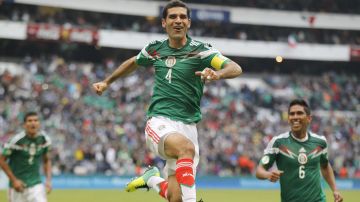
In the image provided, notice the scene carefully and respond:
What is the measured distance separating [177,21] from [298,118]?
2.04m

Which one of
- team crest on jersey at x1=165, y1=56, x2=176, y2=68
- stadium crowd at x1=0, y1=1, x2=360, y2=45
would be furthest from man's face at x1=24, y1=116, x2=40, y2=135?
stadium crowd at x1=0, y1=1, x2=360, y2=45

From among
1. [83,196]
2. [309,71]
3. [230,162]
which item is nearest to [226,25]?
[309,71]

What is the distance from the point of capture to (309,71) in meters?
42.7

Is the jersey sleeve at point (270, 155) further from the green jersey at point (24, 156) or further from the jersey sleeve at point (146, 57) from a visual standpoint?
the green jersey at point (24, 156)

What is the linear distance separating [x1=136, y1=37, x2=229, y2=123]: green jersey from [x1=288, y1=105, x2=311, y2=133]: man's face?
1.37 metres

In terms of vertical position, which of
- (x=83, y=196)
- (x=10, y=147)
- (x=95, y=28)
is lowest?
(x=83, y=196)

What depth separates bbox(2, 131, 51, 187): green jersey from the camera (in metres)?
10.3

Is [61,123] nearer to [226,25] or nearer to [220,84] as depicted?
[220,84]

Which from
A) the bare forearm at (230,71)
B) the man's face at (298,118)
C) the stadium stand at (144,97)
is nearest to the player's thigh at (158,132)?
the bare forearm at (230,71)

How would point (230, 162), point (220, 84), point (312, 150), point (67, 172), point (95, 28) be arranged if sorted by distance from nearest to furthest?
point (312, 150)
point (67, 172)
point (230, 162)
point (220, 84)
point (95, 28)

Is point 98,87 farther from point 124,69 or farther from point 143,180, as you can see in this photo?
point 143,180

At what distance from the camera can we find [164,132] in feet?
21.2

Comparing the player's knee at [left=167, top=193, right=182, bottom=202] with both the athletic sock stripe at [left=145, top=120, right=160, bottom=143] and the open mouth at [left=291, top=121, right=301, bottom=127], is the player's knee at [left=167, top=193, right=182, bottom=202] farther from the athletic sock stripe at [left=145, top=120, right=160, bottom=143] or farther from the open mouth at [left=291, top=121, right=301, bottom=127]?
the open mouth at [left=291, top=121, right=301, bottom=127]

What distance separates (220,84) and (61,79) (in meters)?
8.55
